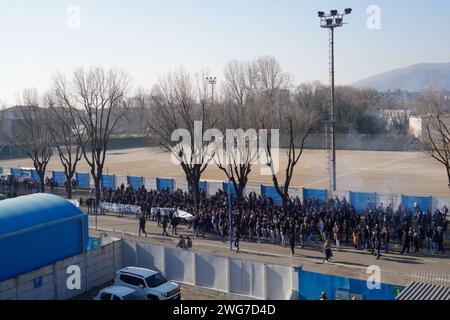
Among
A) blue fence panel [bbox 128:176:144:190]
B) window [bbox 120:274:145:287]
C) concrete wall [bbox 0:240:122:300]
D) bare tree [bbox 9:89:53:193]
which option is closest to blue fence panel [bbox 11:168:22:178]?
bare tree [bbox 9:89:53:193]

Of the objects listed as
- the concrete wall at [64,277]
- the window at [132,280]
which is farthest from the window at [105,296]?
the concrete wall at [64,277]

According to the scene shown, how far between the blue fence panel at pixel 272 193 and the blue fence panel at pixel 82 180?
15040 millimetres

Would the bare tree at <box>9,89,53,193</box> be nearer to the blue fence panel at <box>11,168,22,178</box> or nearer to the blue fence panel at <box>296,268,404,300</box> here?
the blue fence panel at <box>11,168,22,178</box>

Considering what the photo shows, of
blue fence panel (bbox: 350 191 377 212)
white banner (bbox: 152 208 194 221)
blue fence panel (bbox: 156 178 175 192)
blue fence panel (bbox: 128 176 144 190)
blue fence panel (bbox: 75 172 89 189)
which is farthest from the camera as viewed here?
blue fence panel (bbox: 75 172 89 189)

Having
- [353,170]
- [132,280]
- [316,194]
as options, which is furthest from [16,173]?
[132,280]

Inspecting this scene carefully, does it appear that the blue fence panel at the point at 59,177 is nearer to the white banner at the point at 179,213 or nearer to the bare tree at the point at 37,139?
the bare tree at the point at 37,139

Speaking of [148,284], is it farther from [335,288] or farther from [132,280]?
[335,288]

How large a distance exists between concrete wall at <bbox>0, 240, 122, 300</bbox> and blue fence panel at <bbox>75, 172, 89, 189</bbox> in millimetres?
20728

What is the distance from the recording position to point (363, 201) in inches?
959

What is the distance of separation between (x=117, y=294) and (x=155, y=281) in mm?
1393

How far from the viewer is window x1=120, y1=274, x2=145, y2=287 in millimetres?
13877

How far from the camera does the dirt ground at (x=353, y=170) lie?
35.2 metres
